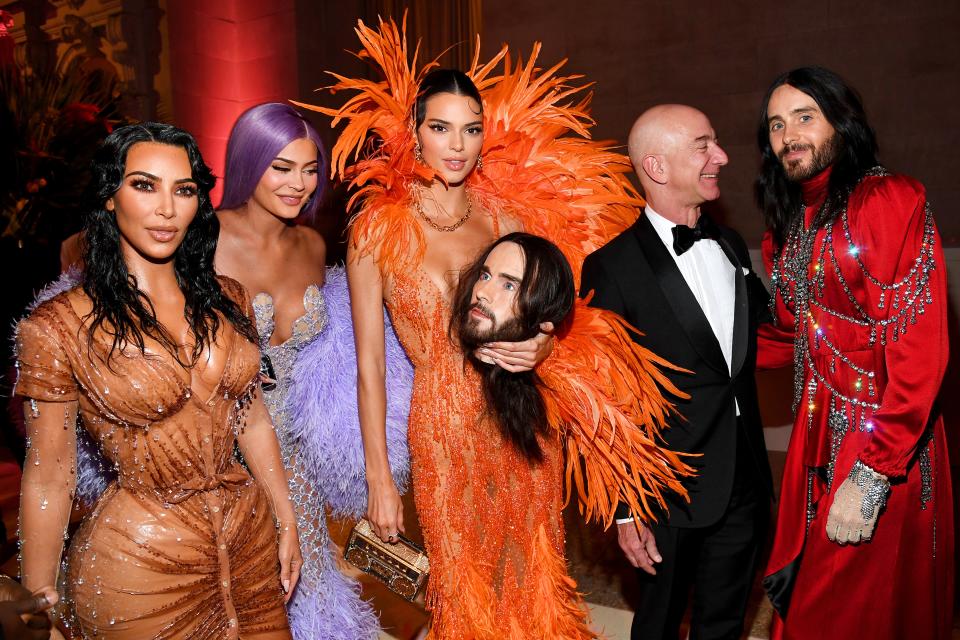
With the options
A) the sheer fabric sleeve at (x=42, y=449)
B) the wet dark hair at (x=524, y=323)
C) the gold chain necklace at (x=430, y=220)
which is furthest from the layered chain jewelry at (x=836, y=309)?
the sheer fabric sleeve at (x=42, y=449)

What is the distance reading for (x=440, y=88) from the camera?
2.20m

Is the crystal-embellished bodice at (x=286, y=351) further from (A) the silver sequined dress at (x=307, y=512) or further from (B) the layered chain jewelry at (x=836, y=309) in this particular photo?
(B) the layered chain jewelry at (x=836, y=309)

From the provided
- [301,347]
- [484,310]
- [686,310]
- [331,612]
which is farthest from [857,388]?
[331,612]

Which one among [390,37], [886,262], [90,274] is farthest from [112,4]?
[886,262]

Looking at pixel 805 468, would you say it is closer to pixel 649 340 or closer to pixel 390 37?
pixel 649 340

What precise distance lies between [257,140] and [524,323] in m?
1.12

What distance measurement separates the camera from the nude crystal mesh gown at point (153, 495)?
5.01 feet

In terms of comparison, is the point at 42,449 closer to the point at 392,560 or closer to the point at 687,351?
the point at 392,560

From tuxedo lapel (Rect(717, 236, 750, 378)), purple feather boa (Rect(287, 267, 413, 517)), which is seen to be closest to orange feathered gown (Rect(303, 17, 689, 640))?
tuxedo lapel (Rect(717, 236, 750, 378))

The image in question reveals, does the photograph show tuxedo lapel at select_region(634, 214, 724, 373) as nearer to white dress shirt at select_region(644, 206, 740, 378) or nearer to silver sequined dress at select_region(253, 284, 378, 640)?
white dress shirt at select_region(644, 206, 740, 378)

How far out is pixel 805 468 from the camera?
88.1 inches

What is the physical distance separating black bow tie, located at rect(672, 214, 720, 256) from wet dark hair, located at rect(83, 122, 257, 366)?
128 cm

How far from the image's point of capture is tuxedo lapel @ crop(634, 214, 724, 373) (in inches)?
85.1

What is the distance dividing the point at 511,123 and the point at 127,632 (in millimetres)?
1863
